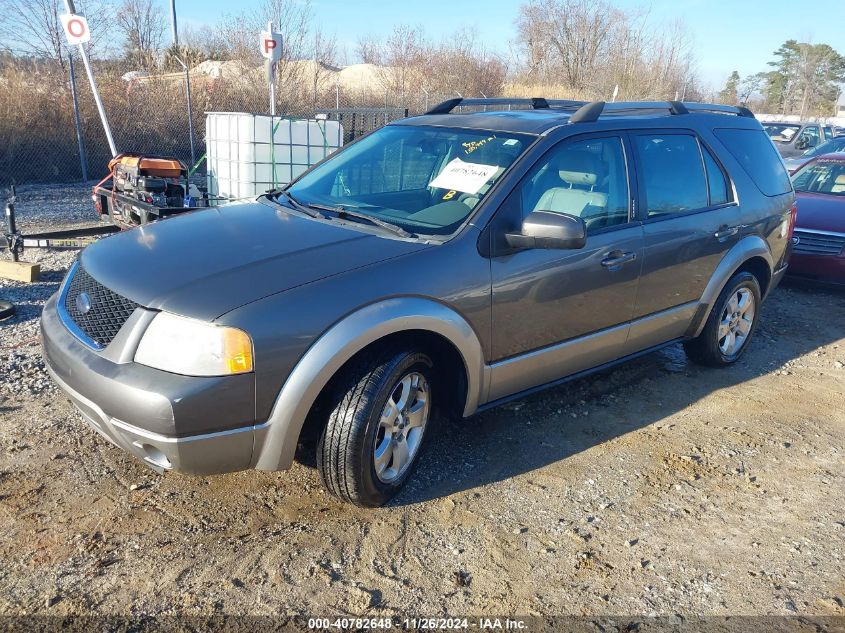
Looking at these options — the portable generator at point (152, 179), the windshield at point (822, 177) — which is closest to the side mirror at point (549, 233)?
the portable generator at point (152, 179)

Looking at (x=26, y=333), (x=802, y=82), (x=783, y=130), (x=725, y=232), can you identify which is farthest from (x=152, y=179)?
(x=802, y=82)

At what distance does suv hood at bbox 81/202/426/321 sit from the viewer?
2721 millimetres

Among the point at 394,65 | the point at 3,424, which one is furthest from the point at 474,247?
the point at 394,65

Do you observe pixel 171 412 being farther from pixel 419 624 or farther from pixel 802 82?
pixel 802 82

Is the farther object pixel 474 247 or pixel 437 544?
pixel 474 247

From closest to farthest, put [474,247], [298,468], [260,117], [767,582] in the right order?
[767,582] → [474,247] → [298,468] → [260,117]

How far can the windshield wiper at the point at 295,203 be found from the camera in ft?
11.9

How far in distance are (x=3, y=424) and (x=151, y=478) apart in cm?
105

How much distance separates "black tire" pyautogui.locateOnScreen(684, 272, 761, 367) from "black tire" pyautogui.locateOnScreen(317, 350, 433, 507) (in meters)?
2.82

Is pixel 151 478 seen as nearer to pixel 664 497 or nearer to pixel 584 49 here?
pixel 664 497

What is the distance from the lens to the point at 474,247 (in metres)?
3.27

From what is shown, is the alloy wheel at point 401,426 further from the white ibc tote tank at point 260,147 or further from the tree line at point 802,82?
the tree line at point 802,82

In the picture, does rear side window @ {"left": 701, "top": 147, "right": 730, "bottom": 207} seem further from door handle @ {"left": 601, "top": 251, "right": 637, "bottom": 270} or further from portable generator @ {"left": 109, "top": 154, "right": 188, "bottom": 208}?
portable generator @ {"left": 109, "top": 154, "right": 188, "bottom": 208}

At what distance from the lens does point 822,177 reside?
8.48 meters
